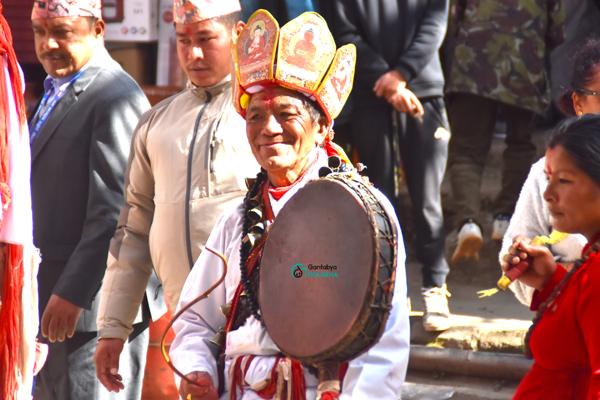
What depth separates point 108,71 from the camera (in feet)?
17.8

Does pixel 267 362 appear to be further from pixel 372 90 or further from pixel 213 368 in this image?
pixel 372 90

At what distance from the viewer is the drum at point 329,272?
128 inches

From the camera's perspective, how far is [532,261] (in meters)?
3.49

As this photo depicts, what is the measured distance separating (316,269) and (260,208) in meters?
0.46

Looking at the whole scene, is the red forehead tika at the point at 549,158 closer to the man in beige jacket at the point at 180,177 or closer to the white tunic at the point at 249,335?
the white tunic at the point at 249,335

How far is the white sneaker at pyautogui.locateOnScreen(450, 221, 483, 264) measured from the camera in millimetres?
7105

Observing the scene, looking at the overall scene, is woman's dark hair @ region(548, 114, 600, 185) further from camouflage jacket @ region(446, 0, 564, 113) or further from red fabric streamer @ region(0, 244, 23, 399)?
camouflage jacket @ region(446, 0, 564, 113)

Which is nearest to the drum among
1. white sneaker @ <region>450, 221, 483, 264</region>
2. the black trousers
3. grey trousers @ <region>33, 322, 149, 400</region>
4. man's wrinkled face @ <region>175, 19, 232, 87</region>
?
man's wrinkled face @ <region>175, 19, 232, 87</region>

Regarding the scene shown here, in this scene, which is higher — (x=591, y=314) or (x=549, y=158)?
(x=549, y=158)

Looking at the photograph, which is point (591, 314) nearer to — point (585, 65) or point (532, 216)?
point (532, 216)

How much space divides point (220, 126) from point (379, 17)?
83.7 inches

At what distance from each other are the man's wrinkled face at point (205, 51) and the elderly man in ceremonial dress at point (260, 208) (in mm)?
833

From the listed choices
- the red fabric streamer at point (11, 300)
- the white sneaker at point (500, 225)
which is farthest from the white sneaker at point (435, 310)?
the red fabric streamer at point (11, 300)

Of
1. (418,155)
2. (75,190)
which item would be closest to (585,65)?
(75,190)
